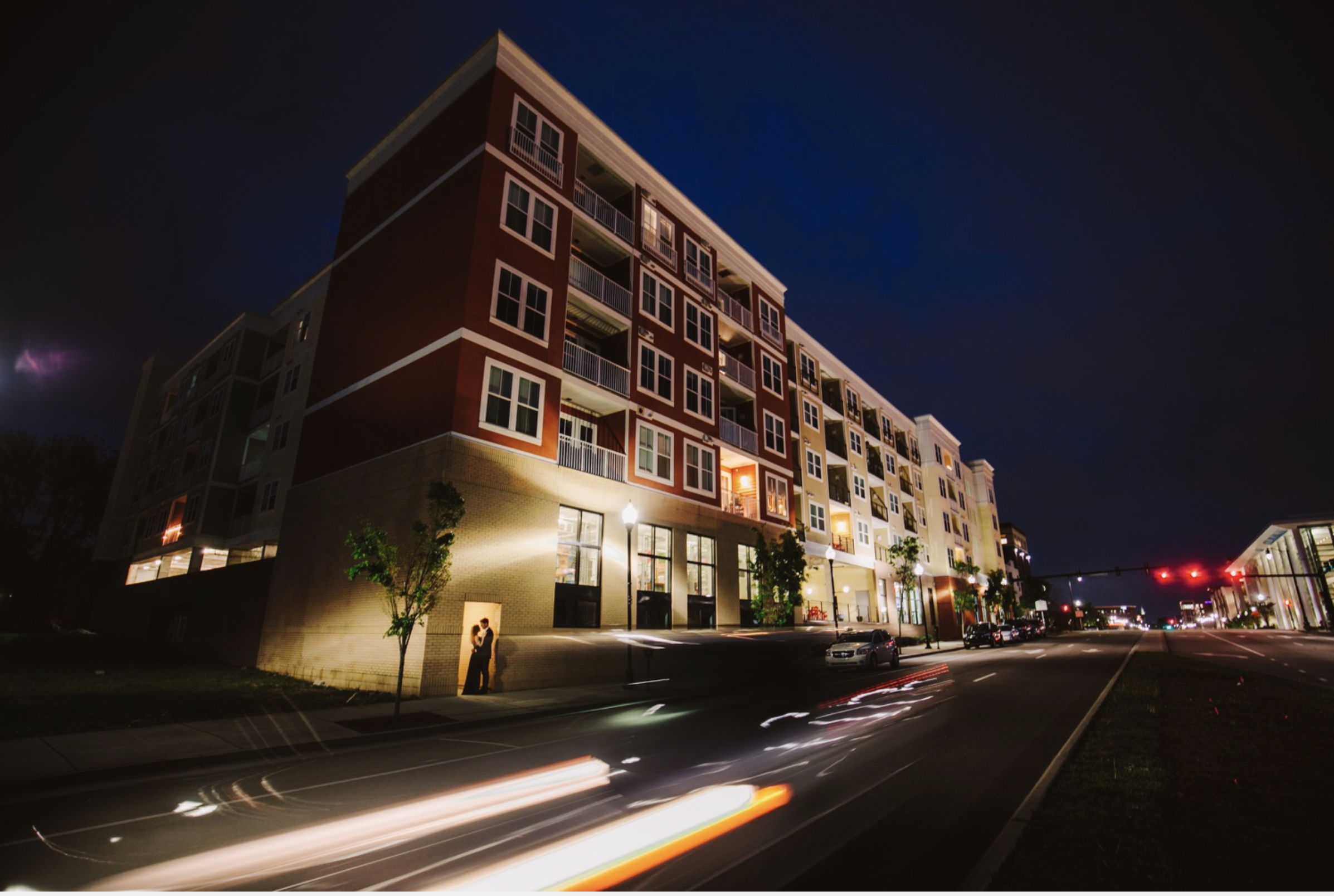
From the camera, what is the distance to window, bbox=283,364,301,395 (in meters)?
32.3

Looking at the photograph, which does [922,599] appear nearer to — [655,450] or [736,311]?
[736,311]

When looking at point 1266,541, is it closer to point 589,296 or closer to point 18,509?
point 589,296

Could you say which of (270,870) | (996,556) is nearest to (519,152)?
(270,870)

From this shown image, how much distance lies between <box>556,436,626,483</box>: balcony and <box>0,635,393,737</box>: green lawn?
9229mm

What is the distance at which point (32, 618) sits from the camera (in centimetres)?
5041

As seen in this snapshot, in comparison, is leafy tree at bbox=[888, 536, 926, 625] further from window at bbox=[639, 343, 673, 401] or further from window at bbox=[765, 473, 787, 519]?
window at bbox=[639, 343, 673, 401]

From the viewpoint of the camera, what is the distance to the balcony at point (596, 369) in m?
22.6

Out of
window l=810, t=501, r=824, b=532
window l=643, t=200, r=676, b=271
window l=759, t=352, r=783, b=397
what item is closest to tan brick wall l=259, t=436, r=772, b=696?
window l=643, t=200, r=676, b=271

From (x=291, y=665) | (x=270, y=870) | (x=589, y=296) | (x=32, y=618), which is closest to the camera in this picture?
(x=270, y=870)

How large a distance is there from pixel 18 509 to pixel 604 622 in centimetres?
5562

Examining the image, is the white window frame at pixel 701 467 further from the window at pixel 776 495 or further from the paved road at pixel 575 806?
the paved road at pixel 575 806

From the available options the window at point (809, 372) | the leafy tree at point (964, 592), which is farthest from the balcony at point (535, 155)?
the leafy tree at point (964, 592)

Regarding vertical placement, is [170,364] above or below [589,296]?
above

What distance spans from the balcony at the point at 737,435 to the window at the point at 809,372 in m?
11.0
